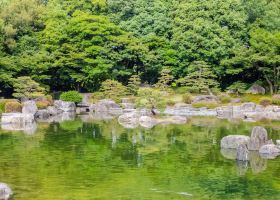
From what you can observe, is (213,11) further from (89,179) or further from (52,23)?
(89,179)

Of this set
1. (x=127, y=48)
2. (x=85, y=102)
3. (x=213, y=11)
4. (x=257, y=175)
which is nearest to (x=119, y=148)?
(x=257, y=175)

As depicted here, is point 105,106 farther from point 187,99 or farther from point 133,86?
point 187,99

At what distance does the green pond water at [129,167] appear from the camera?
17500mm

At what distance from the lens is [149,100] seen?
128 feet

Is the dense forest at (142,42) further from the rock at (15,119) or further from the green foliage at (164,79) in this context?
the rock at (15,119)

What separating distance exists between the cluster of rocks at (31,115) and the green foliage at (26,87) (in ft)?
6.05

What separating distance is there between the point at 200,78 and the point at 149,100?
1142cm

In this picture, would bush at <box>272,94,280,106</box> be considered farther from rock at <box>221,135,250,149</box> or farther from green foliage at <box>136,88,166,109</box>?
rock at <box>221,135,250,149</box>

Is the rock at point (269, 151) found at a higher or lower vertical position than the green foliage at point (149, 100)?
lower

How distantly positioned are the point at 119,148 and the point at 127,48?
86.8ft

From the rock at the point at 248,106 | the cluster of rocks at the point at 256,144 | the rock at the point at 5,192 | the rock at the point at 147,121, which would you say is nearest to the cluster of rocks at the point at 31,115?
the rock at the point at 147,121

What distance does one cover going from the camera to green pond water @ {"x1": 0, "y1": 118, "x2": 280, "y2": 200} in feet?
57.4

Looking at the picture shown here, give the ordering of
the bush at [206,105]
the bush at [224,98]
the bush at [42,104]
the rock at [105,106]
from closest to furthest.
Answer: the bush at [42,104], the rock at [105,106], the bush at [206,105], the bush at [224,98]

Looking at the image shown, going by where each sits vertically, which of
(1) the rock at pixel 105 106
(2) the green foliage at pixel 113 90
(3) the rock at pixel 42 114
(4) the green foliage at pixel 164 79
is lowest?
(3) the rock at pixel 42 114
